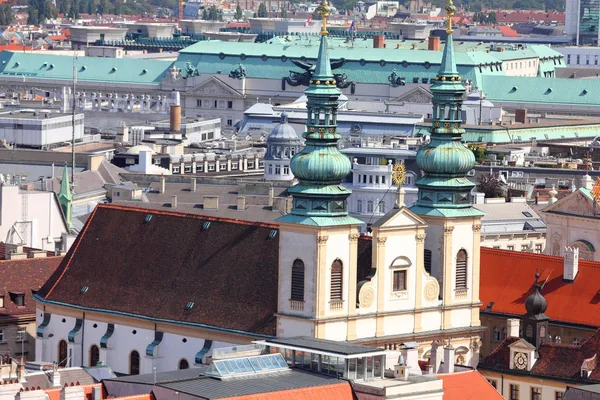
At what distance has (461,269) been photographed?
108250mm

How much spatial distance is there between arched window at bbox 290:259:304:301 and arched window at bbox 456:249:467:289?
753 cm

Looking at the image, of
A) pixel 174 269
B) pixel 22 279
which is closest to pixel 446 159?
pixel 174 269

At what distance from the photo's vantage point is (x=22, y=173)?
183250 millimetres

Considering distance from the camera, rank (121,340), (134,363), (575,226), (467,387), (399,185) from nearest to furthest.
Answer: (467,387) → (399,185) → (134,363) → (121,340) → (575,226)

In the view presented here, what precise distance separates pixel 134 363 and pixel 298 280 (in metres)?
9.49

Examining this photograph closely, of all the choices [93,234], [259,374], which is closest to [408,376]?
[259,374]

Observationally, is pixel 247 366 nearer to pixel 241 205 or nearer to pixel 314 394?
pixel 314 394

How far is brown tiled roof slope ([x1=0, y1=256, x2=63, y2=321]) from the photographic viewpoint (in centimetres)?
11988

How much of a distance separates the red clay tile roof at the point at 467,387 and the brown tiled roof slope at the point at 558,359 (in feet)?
29.2

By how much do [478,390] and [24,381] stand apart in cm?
1418

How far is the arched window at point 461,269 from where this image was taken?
108000 millimetres

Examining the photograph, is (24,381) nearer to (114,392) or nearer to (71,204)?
(114,392)

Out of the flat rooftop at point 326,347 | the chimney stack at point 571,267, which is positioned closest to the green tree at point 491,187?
the chimney stack at point 571,267

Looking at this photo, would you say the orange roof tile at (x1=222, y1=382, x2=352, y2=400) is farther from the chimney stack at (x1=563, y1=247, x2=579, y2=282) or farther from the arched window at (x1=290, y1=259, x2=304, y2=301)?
the chimney stack at (x1=563, y1=247, x2=579, y2=282)
